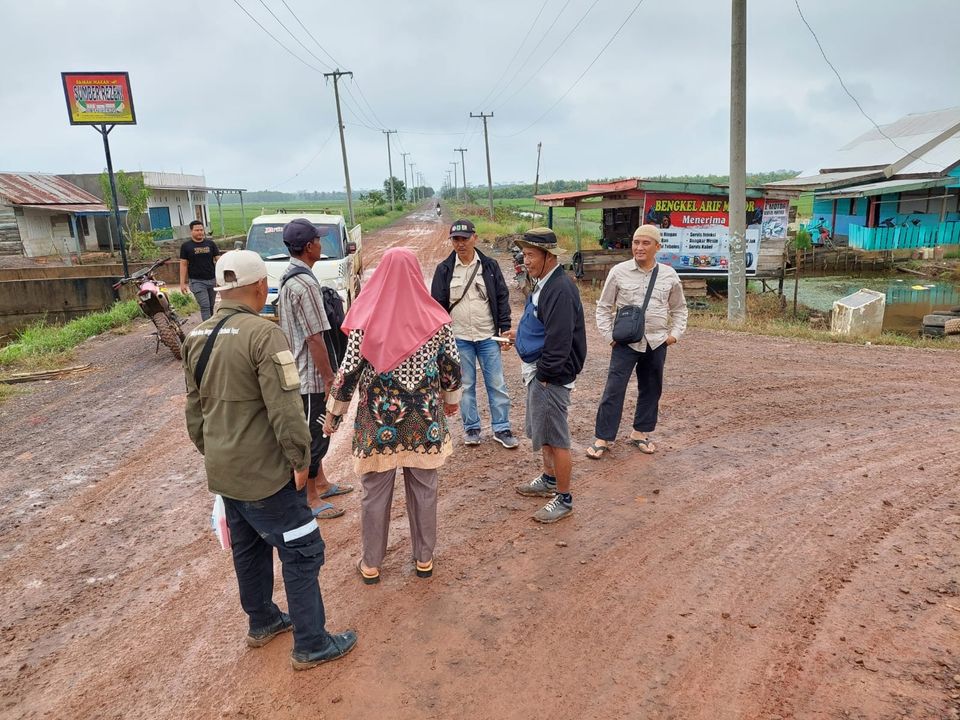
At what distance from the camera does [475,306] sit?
16.4 feet

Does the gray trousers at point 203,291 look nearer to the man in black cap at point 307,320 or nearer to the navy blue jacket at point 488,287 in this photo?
the navy blue jacket at point 488,287

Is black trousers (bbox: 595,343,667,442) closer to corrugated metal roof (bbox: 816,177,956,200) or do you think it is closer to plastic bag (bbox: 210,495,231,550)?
plastic bag (bbox: 210,495,231,550)

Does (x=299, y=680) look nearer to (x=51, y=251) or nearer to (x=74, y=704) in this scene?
(x=74, y=704)

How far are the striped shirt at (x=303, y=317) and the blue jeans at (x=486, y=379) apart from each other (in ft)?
4.81

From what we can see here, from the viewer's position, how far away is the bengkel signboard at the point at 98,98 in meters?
13.1

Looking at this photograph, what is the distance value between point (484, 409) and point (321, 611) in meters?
3.58

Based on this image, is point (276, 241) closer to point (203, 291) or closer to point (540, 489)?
point (203, 291)

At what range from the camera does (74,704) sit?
103 inches

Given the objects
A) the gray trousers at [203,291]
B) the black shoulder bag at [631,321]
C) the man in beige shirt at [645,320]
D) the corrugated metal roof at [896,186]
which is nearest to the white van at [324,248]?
the gray trousers at [203,291]

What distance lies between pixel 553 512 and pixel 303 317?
197cm

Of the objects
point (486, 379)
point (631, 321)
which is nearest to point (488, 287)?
point (486, 379)

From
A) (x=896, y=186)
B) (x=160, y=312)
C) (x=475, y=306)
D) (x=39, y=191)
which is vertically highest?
(x=39, y=191)

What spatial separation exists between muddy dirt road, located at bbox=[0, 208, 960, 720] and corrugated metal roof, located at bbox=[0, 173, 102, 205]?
69.7ft

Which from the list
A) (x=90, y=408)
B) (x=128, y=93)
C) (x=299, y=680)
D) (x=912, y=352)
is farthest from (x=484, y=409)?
(x=128, y=93)
